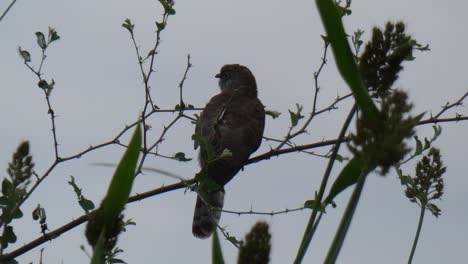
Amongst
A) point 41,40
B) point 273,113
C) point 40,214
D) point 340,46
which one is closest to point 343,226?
point 340,46

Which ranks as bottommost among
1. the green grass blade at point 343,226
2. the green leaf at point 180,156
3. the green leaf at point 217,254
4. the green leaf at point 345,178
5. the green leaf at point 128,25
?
the green leaf at point 217,254

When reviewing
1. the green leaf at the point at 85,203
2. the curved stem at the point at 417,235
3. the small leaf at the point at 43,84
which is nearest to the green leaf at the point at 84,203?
the green leaf at the point at 85,203

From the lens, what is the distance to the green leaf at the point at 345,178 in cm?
178

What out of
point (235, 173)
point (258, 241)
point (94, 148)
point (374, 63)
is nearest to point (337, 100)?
point (94, 148)

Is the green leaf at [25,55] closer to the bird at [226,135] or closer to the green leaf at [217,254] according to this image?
the bird at [226,135]

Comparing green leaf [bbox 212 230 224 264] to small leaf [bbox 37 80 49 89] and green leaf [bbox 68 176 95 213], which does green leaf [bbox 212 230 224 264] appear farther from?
small leaf [bbox 37 80 49 89]

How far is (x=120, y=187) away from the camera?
152cm

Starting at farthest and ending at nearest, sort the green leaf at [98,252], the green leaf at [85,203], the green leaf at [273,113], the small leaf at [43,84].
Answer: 1. the green leaf at [273,113]
2. the small leaf at [43,84]
3. the green leaf at [85,203]
4. the green leaf at [98,252]

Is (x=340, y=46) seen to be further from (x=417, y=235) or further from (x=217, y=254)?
(x=417, y=235)

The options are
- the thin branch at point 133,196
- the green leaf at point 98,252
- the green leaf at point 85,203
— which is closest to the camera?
the green leaf at point 98,252

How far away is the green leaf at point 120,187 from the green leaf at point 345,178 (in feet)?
1.56

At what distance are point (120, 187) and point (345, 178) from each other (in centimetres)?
56

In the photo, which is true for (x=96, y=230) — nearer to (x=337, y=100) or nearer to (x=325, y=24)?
(x=325, y=24)

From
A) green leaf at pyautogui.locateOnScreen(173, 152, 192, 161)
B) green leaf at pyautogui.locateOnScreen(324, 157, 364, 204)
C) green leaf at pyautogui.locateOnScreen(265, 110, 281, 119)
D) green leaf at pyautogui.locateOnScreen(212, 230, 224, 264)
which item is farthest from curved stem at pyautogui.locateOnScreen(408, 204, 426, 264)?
green leaf at pyautogui.locateOnScreen(265, 110, 281, 119)
